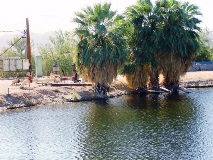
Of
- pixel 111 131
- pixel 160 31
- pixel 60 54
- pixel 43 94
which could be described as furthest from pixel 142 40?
pixel 60 54

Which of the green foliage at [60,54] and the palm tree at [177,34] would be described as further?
the green foliage at [60,54]

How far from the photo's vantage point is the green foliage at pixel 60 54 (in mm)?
88500

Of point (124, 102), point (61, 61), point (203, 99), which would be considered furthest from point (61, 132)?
point (61, 61)

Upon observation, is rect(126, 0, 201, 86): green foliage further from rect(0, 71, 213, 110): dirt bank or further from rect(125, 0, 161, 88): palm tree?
rect(0, 71, 213, 110): dirt bank

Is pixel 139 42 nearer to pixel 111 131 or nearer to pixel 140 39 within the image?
pixel 140 39

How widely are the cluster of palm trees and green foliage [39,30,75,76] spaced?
29339 millimetres

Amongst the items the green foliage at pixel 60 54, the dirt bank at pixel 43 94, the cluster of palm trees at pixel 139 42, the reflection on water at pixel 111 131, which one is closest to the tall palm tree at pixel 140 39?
the cluster of palm trees at pixel 139 42

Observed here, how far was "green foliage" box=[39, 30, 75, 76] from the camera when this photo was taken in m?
88.5

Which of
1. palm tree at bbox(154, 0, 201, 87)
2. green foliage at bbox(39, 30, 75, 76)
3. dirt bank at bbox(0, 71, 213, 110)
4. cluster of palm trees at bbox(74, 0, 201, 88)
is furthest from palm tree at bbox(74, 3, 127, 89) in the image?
green foliage at bbox(39, 30, 75, 76)

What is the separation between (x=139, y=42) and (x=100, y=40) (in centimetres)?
794

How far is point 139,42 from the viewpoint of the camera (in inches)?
2331

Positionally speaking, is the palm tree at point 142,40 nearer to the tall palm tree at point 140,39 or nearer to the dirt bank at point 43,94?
the tall palm tree at point 140,39

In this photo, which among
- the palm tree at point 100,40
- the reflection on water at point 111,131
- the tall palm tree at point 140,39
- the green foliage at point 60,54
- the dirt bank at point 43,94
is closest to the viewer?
the reflection on water at point 111,131

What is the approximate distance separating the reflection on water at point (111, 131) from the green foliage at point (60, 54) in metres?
37.9
